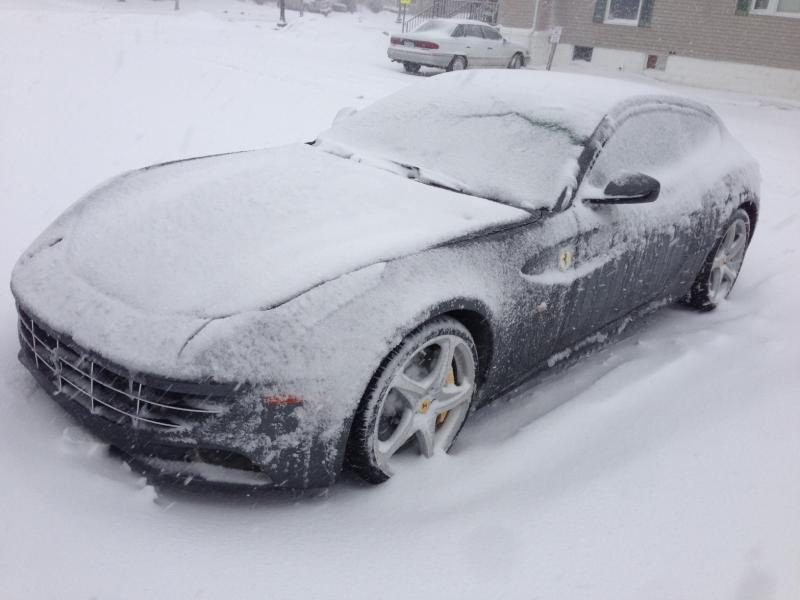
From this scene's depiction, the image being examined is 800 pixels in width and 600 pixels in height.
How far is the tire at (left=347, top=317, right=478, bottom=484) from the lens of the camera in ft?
7.32

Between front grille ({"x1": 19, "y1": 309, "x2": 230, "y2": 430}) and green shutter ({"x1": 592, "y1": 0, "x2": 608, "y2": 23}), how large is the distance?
737 inches

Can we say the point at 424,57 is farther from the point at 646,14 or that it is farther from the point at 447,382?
the point at 447,382

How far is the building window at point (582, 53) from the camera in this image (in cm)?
1860

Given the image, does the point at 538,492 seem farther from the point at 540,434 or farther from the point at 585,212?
the point at 585,212

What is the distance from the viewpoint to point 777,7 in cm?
1510

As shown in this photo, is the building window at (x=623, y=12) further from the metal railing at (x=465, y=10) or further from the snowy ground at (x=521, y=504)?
the snowy ground at (x=521, y=504)

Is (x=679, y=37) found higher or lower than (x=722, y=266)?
higher

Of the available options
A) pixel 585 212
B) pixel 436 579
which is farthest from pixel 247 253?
pixel 585 212

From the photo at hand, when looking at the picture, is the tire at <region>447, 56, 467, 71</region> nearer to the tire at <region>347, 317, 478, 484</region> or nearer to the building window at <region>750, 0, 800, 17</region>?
the building window at <region>750, 0, 800, 17</region>

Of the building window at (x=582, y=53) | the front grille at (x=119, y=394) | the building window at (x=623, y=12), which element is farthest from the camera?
the building window at (x=582, y=53)

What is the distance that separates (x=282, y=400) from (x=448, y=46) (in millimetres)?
14156

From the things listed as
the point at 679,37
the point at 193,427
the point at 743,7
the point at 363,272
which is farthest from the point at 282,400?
the point at 679,37

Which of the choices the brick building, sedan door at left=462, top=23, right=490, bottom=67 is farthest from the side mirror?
the brick building

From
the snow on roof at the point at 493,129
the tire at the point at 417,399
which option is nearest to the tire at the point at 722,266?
the snow on roof at the point at 493,129
